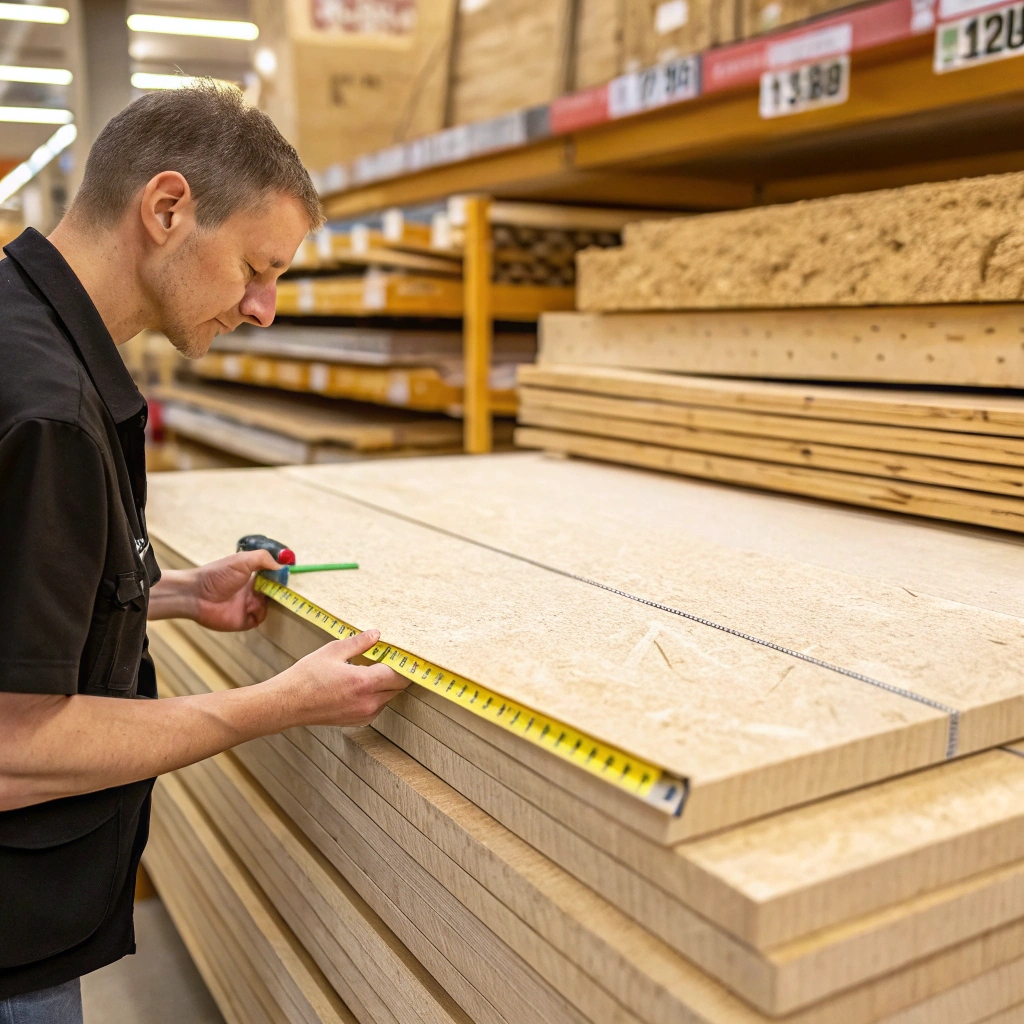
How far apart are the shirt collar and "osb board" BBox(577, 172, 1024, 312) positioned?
155 centimetres

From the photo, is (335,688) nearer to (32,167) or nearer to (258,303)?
(258,303)

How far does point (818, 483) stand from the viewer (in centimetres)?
247

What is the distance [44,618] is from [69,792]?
259mm

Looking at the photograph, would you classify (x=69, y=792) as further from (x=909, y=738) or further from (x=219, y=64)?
(x=219, y=64)

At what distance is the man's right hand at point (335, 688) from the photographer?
1379 mm

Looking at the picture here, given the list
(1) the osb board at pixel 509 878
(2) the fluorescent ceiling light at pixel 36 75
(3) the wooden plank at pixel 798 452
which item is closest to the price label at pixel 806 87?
(3) the wooden plank at pixel 798 452

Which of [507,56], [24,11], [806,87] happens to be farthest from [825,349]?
[24,11]

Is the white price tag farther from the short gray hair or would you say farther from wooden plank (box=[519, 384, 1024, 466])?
the short gray hair

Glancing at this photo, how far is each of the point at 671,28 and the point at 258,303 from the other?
213cm

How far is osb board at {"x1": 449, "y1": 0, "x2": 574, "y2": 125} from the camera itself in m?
3.87

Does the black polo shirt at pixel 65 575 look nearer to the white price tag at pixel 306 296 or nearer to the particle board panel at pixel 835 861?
the particle board panel at pixel 835 861

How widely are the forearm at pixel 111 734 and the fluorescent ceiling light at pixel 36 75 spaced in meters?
6.73

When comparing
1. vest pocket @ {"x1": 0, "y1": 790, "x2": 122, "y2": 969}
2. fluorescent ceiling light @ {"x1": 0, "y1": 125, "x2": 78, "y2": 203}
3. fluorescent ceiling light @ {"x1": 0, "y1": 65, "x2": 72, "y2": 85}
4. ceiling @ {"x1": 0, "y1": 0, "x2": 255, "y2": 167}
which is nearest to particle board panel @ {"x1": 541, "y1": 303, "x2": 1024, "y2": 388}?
vest pocket @ {"x1": 0, "y1": 790, "x2": 122, "y2": 969}

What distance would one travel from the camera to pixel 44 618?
1192 millimetres
